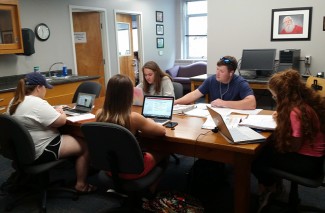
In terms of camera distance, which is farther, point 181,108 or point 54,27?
point 54,27

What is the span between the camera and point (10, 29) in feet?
12.1

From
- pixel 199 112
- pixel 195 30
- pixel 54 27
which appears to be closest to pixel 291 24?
pixel 199 112

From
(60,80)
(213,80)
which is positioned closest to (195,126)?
(213,80)

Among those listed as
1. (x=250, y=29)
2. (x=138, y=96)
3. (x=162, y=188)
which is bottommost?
(x=162, y=188)

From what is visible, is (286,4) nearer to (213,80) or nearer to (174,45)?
(213,80)

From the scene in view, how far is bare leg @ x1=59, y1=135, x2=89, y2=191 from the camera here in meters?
2.27

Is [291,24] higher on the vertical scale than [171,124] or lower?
higher

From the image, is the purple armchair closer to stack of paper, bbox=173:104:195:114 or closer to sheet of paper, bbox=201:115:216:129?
stack of paper, bbox=173:104:195:114

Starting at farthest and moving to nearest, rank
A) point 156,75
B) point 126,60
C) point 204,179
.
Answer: point 126,60 < point 156,75 < point 204,179

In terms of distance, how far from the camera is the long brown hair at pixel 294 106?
1.67 metres

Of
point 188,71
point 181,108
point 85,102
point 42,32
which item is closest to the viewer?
point 181,108

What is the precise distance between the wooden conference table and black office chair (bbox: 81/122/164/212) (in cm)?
22

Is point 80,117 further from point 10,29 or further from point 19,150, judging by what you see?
point 10,29

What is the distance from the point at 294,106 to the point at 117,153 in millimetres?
1029
